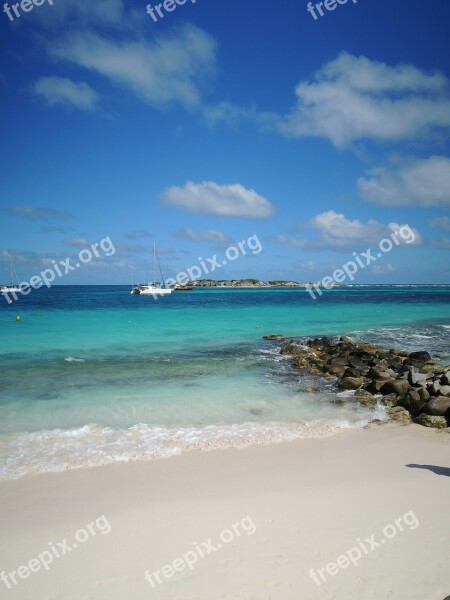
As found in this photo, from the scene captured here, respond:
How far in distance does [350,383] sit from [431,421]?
4.31 metres

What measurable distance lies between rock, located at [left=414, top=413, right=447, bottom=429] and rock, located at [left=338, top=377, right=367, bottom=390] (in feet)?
12.3

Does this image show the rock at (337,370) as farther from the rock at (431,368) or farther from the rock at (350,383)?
the rock at (431,368)

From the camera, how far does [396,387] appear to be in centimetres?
1345

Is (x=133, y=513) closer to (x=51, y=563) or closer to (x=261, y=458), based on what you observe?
(x=51, y=563)

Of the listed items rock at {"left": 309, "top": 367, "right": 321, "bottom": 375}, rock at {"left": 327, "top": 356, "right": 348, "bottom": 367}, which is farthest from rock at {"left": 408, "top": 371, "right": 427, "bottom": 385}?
rock at {"left": 309, "top": 367, "right": 321, "bottom": 375}

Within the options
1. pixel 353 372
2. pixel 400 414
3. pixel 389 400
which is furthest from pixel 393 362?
pixel 400 414

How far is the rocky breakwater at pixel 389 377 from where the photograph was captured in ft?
37.2

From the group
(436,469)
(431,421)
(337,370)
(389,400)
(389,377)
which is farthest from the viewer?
(337,370)

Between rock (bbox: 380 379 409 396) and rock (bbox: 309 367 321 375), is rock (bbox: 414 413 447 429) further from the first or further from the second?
rock (bbox: 309 367 321 375)

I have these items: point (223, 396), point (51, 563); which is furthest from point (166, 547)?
point (223, 396)

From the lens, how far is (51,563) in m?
5.36

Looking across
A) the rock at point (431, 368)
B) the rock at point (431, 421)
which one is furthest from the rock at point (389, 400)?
the rock at point (431, 368)

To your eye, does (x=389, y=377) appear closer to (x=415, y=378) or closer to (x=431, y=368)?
(x=415, y=378)

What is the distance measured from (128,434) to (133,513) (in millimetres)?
3895
